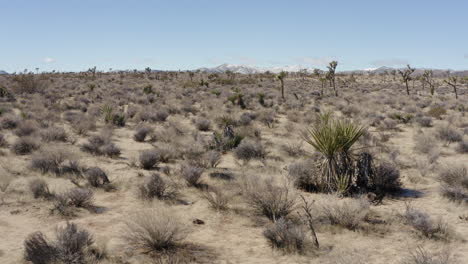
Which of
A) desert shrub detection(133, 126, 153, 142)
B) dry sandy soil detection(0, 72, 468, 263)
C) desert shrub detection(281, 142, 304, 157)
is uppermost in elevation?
desert shrub detection(133, 126, 153, 142)

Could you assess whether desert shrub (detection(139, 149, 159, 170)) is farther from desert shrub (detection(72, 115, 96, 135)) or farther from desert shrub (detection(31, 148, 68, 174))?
desert shrub (detection(72, 115, 96, 135))

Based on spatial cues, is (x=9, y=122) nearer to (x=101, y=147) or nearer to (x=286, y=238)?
(x=101, y=147)

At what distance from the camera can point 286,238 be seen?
5.89 meters

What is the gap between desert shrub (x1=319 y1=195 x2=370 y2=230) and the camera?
658 cm

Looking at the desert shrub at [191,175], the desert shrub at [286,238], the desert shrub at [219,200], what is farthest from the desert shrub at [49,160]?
the desert shrub at [286,238]

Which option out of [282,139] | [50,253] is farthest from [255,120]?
[50,253]

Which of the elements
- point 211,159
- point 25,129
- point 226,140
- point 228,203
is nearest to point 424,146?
point 226,140

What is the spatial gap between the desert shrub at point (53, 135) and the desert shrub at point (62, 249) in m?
8.54

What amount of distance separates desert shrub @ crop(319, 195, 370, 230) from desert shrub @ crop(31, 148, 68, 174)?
22.0ft

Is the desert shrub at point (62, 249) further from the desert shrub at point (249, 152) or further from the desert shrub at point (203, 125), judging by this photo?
the desert shrub at point (203, 125)

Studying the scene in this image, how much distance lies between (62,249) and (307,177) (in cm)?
540

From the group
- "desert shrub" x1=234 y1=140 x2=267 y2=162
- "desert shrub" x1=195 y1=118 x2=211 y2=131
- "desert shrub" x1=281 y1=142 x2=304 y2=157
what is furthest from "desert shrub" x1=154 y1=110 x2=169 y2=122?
"desert shrub" x1=281 y1=142 x2=304 y2=157

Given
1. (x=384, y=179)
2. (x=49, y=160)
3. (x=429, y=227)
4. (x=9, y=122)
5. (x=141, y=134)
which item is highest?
(x=9, y=122)

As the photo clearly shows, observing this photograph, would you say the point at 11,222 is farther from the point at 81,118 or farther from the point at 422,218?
the point at 81,118
